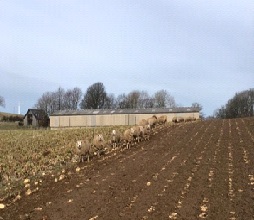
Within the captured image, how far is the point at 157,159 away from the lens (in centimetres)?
2116

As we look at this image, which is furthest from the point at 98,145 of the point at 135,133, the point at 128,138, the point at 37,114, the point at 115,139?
the point at 37,114

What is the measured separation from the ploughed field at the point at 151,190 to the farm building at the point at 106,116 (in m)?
57.0

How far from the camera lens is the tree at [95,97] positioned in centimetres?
13038

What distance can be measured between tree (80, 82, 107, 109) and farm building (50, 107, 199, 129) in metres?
45.3

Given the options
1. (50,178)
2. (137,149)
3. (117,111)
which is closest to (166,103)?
(117,111)

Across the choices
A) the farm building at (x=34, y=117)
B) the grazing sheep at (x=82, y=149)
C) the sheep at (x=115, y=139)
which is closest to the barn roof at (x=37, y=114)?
the farm building at (x=34, y=117)

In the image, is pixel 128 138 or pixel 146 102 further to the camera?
pixel 146 102

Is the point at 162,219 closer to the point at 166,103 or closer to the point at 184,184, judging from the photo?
the point at 184,184

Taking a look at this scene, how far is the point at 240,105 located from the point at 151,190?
4489 inches

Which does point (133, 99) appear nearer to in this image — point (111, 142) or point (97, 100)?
point (97, 100)

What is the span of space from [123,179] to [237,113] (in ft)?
361

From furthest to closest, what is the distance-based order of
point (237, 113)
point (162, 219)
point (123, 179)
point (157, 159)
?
point (237, 113), point (157, 159), point (123, 179), point (162, 219)

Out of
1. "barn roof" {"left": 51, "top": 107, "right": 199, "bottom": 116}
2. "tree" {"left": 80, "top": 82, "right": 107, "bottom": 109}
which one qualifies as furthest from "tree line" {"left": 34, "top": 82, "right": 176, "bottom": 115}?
"barn roof" {"left": 51, "top": 107, "right": 199, "bottom": 116}

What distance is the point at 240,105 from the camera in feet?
399
